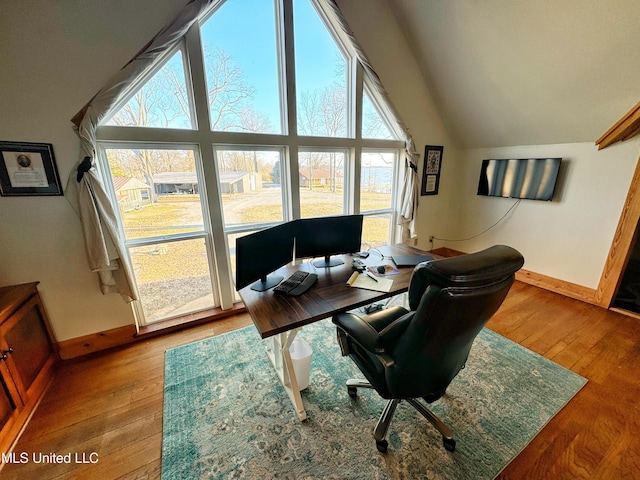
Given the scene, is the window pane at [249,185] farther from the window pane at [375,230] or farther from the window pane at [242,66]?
the window pane at [375,230]

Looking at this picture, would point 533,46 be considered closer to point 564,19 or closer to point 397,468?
point 564,19

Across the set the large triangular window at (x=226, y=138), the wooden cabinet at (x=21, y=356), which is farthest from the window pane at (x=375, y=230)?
the wooden cabinet at (x=21, y=356)

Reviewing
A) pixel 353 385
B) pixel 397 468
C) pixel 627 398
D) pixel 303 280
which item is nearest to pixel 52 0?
pixel 303 280

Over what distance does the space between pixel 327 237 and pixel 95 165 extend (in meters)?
1.83

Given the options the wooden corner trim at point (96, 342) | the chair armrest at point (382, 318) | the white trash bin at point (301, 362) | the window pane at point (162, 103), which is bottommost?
the wooden corner trim at point (96, 342)

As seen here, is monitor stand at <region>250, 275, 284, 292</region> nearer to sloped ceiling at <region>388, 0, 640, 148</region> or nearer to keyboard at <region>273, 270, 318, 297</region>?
keyboard at <region>273, 270, 318, 297</region>

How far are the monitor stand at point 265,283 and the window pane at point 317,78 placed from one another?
1.72 metres

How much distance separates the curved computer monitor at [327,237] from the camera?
6.25ft

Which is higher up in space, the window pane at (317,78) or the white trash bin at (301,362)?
the window pane at (317,78)

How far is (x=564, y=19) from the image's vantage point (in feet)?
6.48

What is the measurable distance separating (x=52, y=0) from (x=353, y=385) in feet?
10.6

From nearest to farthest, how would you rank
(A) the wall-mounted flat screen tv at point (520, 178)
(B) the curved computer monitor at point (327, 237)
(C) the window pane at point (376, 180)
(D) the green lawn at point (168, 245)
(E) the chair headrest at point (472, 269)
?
(E) the chair headrest at point (472, 269) → (B) the curved computer monitor at point (327, 237) → (D) the green lawn at point (168, 245) → (A) the wall-mounted flat screen tv at point (520, 178) → (C) the window pane at point (376, 180)

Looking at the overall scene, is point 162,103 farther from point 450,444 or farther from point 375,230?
point 450,444

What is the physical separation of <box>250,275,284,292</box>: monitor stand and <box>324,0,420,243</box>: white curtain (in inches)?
92.6
